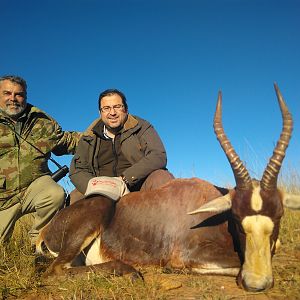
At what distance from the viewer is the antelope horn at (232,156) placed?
13.9ft

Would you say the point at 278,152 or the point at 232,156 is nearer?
the point at 278,152

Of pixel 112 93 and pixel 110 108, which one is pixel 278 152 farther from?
pixel 112 93

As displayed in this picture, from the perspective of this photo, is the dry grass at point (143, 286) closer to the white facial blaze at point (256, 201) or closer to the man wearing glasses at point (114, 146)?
the white facial blaze at point (256, 201)

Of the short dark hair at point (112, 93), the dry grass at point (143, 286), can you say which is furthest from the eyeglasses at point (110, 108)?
the dry grass at point (143, 286)

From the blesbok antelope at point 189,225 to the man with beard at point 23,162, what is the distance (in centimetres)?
110

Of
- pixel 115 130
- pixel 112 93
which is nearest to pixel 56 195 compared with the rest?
pixel 115 130

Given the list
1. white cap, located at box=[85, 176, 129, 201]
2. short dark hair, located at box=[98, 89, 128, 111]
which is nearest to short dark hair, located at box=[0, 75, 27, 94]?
short dark hair, located at box=[98, 89, 128, 111]

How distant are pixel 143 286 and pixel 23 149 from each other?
359 centimetres

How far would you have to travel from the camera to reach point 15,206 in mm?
6621

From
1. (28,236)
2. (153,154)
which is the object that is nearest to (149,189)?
(153,154)

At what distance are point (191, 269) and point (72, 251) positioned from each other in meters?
1.42

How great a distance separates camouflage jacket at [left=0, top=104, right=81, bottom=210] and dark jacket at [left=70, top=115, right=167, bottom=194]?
2.58 feet

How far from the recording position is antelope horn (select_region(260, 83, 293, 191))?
4117 millimetres

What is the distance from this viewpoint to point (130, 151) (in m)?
6.17
